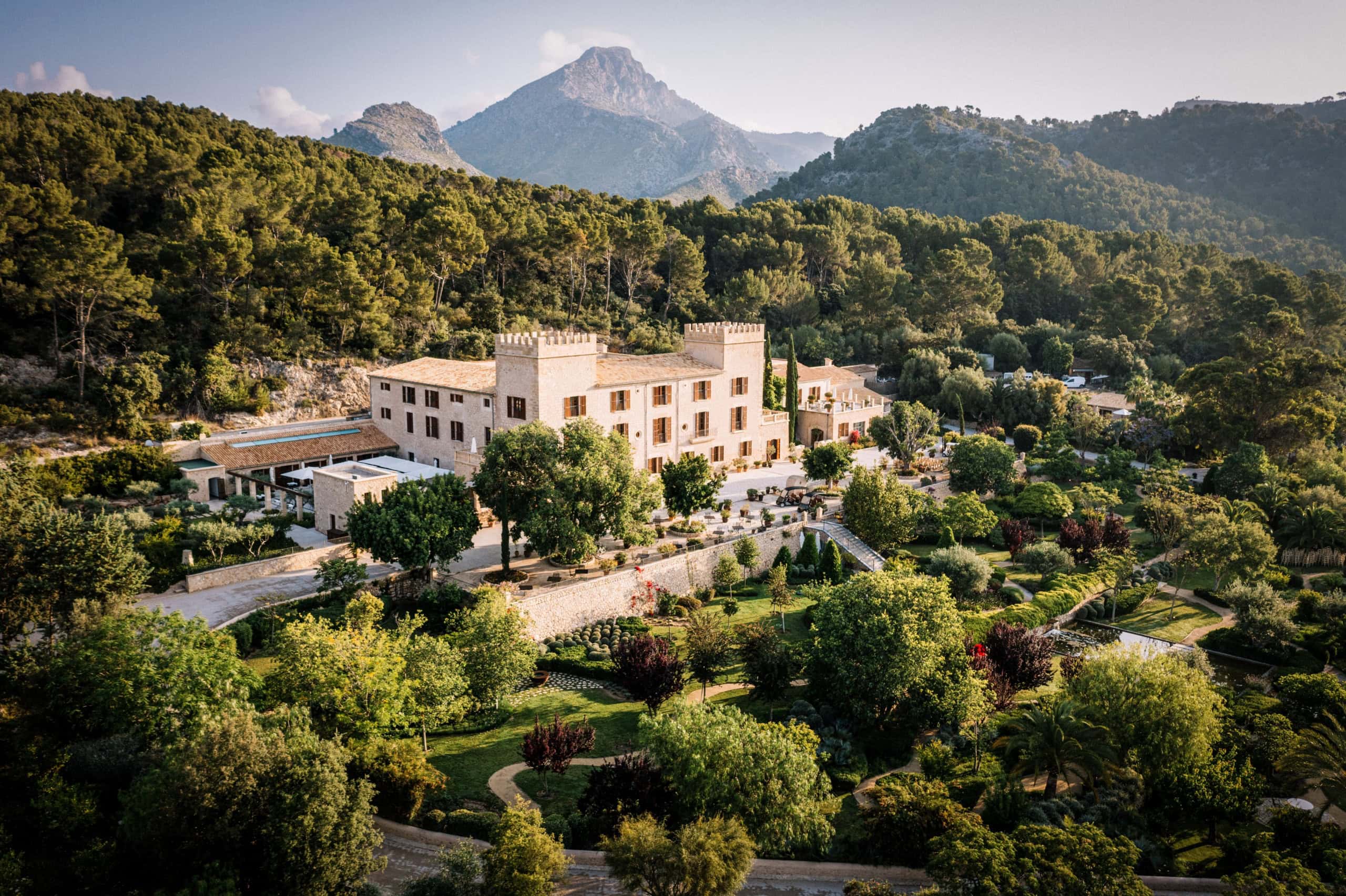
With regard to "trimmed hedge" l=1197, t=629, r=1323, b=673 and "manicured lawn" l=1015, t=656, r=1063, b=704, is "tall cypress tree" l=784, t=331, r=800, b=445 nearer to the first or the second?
"trimmed hedge" l=1197, t=629, r=1323, b=673

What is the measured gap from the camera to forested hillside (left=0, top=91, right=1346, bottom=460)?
44.8 m

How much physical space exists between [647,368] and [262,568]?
1994 centimetres

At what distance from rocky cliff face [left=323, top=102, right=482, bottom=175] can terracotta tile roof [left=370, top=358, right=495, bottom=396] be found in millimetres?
125709

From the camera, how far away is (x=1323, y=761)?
2033 centimetres

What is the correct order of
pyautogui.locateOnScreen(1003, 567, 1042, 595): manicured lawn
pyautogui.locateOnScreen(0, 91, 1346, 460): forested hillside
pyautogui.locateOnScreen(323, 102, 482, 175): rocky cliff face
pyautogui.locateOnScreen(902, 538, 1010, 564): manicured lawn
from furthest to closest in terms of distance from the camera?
1. pyautogui.locateOnScreen(323, 102, 482, 175): rocky cliff face
2. pyautogui.locateOnScreen(0, 91, 1346, 460): forested hillside
3. pyautogui.locateOnScreen(902, 538, 1010, 564): manicured lawn
4. pyautogui.locateOnScreen(1003, 567, 1042, 595): manicured lawn

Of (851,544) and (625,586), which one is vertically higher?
(851,544)

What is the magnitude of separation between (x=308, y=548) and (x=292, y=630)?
1182 cm

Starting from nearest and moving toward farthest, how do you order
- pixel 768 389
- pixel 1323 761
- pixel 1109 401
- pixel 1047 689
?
pixel 1323 761 → pixel 1047 689 → pixel 768 389 → pixel 1109 401

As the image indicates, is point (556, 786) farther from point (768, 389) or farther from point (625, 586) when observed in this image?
point (768, 389)

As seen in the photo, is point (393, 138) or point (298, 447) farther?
point (393, 138)

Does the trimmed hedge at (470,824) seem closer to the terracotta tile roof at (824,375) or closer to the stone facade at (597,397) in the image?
the stone facade at (597,397)

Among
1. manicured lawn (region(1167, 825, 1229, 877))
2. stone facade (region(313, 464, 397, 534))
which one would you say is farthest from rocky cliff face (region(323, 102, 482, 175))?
manicured lawn (region(1167, 825, 1229, 877))

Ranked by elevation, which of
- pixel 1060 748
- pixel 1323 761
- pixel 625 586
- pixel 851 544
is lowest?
pixel 1323 761

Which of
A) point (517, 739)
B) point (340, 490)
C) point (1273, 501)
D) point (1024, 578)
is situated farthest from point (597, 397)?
point (1273, 501)
